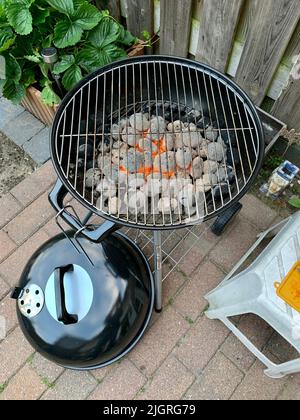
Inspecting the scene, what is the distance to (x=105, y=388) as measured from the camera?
5.33 ft

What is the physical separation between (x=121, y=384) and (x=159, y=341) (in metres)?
0.27

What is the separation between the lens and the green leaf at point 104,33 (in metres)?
1.90

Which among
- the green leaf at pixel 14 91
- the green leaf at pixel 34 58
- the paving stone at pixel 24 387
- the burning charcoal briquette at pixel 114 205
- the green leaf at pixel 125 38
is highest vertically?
the green leaf at pixel 125 38

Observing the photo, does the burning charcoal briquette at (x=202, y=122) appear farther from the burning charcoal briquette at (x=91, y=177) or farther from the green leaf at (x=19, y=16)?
the green leaf at (x=19, y=16)

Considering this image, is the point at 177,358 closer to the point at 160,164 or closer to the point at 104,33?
the point at 160,164

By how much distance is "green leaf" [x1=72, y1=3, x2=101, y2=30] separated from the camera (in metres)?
1.81

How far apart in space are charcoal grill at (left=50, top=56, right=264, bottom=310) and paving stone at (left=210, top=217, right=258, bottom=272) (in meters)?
0.45

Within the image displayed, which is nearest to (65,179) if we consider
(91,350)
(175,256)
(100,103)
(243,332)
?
(100,103)

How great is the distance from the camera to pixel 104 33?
6.28ft

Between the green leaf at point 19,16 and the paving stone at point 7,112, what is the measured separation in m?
0.74

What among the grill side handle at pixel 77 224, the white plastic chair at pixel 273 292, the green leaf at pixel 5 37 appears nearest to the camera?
the grill side handle at pixel 77 224

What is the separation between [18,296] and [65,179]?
1.90 feet

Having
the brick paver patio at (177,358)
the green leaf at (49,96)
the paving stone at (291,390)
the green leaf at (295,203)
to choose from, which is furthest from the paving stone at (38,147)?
the paving stone at (291,390)

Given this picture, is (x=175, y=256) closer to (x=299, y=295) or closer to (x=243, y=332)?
(x=243, y=332)
